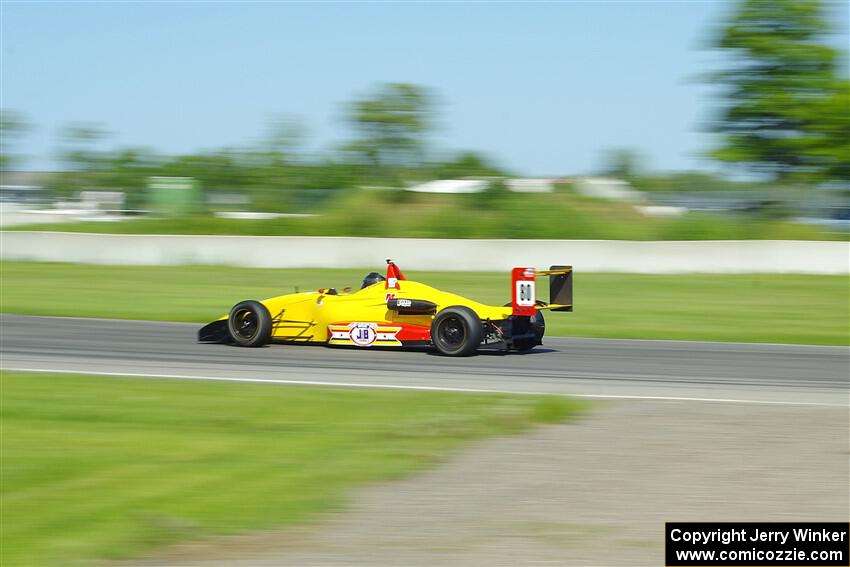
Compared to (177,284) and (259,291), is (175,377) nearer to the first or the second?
(259,291)

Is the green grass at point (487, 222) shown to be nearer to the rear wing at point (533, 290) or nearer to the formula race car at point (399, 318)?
the rear wing at point (533, 290)

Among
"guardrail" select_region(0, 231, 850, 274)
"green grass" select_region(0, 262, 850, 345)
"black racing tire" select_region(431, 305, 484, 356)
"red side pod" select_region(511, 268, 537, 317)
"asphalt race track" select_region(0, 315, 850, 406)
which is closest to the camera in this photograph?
"asphalt race track" select_region(0, 315, 850, 406)

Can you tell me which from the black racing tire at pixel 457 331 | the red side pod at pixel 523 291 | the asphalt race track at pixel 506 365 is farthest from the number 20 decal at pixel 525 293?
the asphalt race track at pixel 506 365

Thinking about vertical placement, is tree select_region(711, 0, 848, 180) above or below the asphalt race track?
above

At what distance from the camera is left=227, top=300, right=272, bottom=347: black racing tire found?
12.7 metres

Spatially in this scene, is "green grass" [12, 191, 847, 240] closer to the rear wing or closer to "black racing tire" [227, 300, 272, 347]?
the rear wing

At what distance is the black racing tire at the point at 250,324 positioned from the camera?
12.7m

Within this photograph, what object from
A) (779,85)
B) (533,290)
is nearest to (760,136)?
(779,85)

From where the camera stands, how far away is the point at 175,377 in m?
10.4

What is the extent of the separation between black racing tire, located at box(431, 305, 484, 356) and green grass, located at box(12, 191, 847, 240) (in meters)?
14.1

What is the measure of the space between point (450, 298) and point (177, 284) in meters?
10.9

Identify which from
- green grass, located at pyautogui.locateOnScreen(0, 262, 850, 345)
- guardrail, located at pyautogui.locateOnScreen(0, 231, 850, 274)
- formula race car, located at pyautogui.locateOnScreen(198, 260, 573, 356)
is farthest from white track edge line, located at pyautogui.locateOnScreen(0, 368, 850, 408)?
guardrail, located at pyautogui.locateOnScreen(0, 231, 850, 274)

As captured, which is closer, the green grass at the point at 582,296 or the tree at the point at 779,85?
the green grass at the point at 582,296

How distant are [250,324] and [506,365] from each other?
3.23 m
